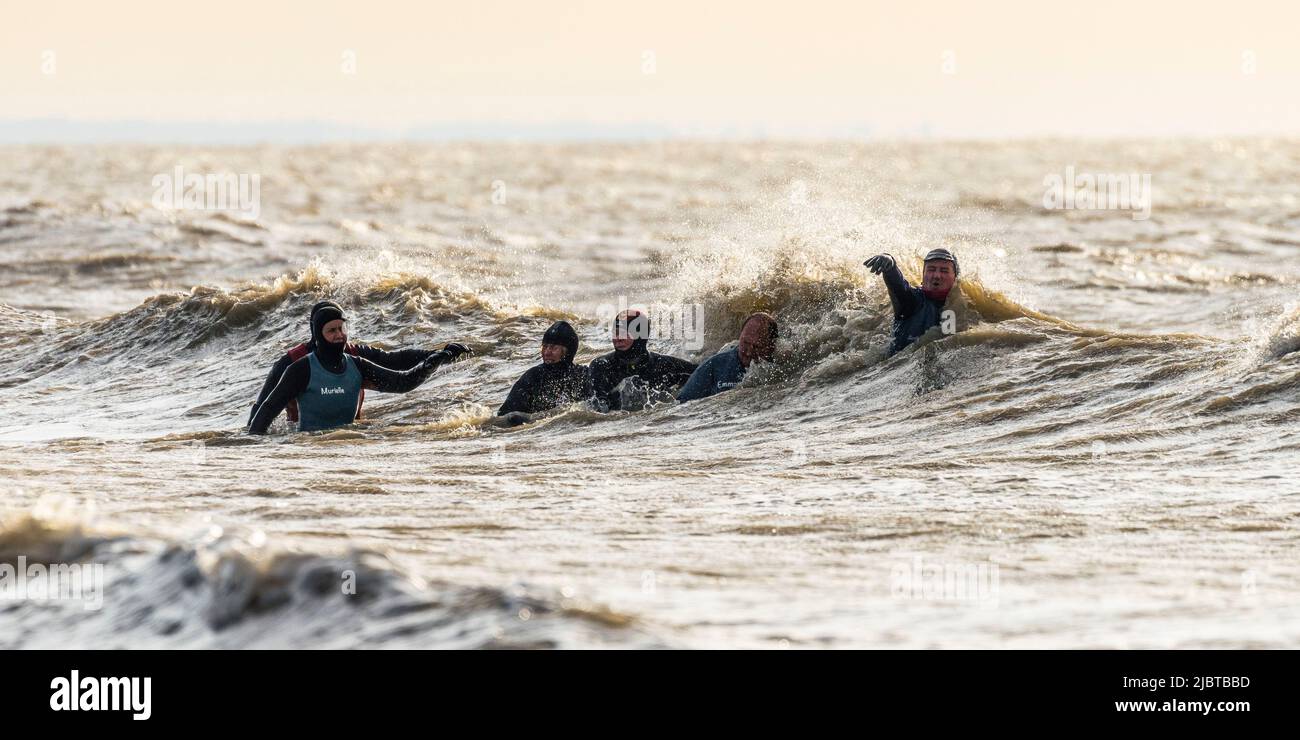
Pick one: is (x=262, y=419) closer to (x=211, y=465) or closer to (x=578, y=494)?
(x=211, y=465)

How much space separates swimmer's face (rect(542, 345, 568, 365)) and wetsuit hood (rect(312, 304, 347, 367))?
1.71 m

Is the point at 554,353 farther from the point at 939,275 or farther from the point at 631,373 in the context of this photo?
the point at 939,275

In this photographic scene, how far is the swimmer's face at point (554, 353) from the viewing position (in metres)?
13.2

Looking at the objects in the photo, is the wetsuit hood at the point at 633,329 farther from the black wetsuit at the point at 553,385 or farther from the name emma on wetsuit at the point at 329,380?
the name emma on wetsuit at the point at 329,380

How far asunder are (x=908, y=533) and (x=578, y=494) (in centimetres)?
233

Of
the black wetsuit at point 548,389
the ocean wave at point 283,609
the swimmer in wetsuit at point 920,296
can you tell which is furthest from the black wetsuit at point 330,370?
the ocean wave at point 283,609

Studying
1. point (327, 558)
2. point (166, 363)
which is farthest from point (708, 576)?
point (166, 363)

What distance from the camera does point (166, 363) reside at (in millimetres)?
19297

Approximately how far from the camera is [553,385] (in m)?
13.3

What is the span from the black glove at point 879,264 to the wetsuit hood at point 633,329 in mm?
1935

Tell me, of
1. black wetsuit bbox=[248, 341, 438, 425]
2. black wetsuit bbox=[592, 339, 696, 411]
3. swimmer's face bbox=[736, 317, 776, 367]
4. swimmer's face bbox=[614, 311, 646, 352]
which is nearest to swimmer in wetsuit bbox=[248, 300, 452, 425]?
black wetsuit bbox=[248, 341, 438, 425]

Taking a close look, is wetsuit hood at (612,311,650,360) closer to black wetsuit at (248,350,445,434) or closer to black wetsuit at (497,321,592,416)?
black wetsuit at (497,321,592,416)

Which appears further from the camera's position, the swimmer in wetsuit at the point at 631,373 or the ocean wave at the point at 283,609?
the swimmer in wetsuit at the point at 631,373

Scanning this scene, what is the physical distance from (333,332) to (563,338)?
6.29 feet
